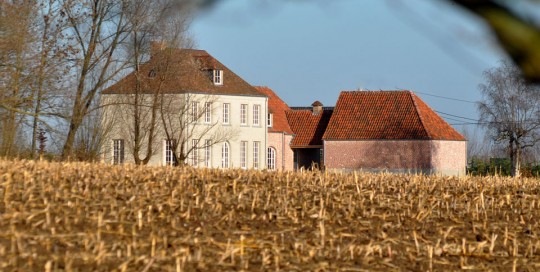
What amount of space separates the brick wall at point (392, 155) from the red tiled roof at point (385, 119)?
559mm

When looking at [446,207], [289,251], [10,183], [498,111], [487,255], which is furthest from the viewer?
[498,111]

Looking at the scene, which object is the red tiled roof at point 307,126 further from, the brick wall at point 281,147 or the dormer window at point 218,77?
the dormer window at point 218,77

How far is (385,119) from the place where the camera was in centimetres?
7750

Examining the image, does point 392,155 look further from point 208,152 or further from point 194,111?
point 194,111

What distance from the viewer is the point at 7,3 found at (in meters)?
33.0

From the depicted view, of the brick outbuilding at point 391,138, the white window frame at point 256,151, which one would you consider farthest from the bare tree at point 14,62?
the brick outbuilding at point 391,138

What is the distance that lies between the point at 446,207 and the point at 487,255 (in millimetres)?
3320

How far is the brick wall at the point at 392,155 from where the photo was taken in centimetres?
7331

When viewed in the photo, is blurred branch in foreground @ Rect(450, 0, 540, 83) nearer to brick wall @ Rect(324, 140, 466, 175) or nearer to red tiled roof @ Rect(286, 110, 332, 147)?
brick wall @ Rect(324, 140, 466, 175)

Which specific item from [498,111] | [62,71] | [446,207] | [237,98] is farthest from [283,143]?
[446,207]

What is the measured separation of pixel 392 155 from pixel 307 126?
10.2m

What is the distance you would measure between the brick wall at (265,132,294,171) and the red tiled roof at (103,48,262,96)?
4.33 m

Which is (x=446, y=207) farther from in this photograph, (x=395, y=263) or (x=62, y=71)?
(x=62, y=71)

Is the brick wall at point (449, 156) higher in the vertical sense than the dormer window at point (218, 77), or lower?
lower
